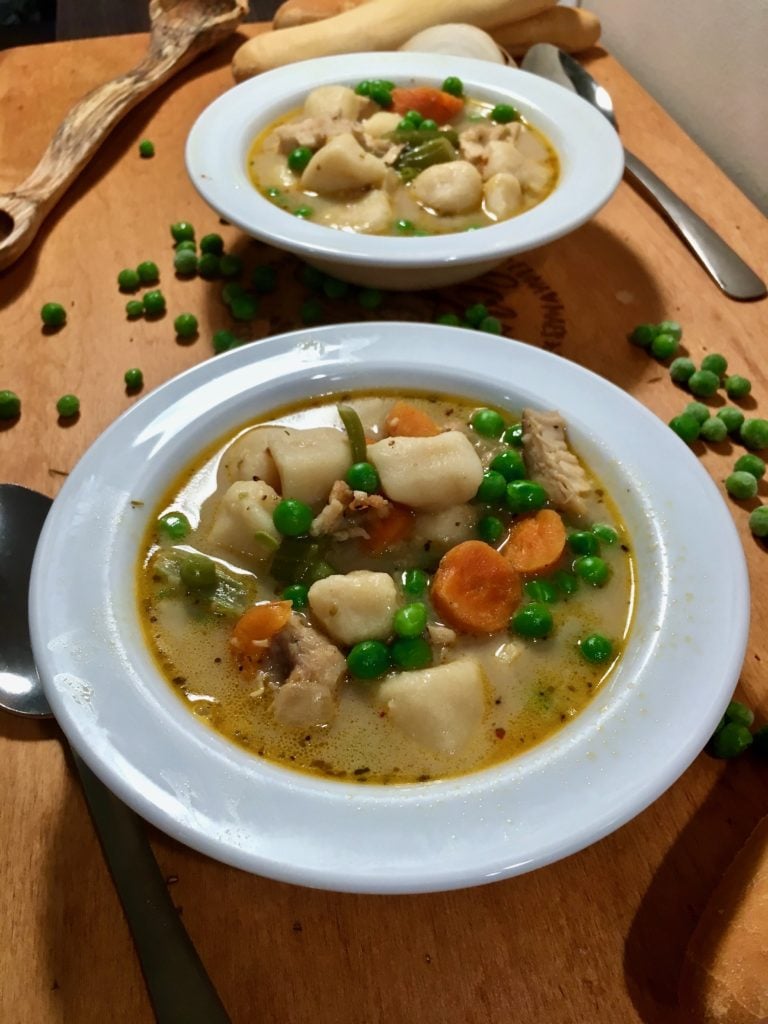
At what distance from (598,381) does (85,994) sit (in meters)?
1.66

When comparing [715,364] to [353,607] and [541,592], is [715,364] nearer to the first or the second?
[541,592]

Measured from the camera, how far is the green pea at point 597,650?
61.7 inches

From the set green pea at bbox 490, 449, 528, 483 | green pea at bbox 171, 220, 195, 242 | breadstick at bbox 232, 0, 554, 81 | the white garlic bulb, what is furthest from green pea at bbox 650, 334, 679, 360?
breadstick at bbox 232, 0, 554, 81

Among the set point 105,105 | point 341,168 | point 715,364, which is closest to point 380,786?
point 715,364

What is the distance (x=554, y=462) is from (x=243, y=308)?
4.50ft

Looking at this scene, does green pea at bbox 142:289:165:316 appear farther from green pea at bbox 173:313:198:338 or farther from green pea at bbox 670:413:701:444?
green pea at bbox 670:413:701:444

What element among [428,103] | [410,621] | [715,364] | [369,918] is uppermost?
[428,103]

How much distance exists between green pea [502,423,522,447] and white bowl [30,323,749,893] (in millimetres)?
76

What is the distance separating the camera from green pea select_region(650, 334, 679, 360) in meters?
2.56

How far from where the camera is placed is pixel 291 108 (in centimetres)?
322

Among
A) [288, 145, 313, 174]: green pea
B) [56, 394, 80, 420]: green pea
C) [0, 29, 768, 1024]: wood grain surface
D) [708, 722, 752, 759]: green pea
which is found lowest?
[0, 29, 768, 1024]: wood grain surface

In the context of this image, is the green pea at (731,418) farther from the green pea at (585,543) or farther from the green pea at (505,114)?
the green pea at (505,114)

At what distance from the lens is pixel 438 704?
1.47 meters

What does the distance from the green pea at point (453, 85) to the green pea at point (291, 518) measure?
243 centimetres
